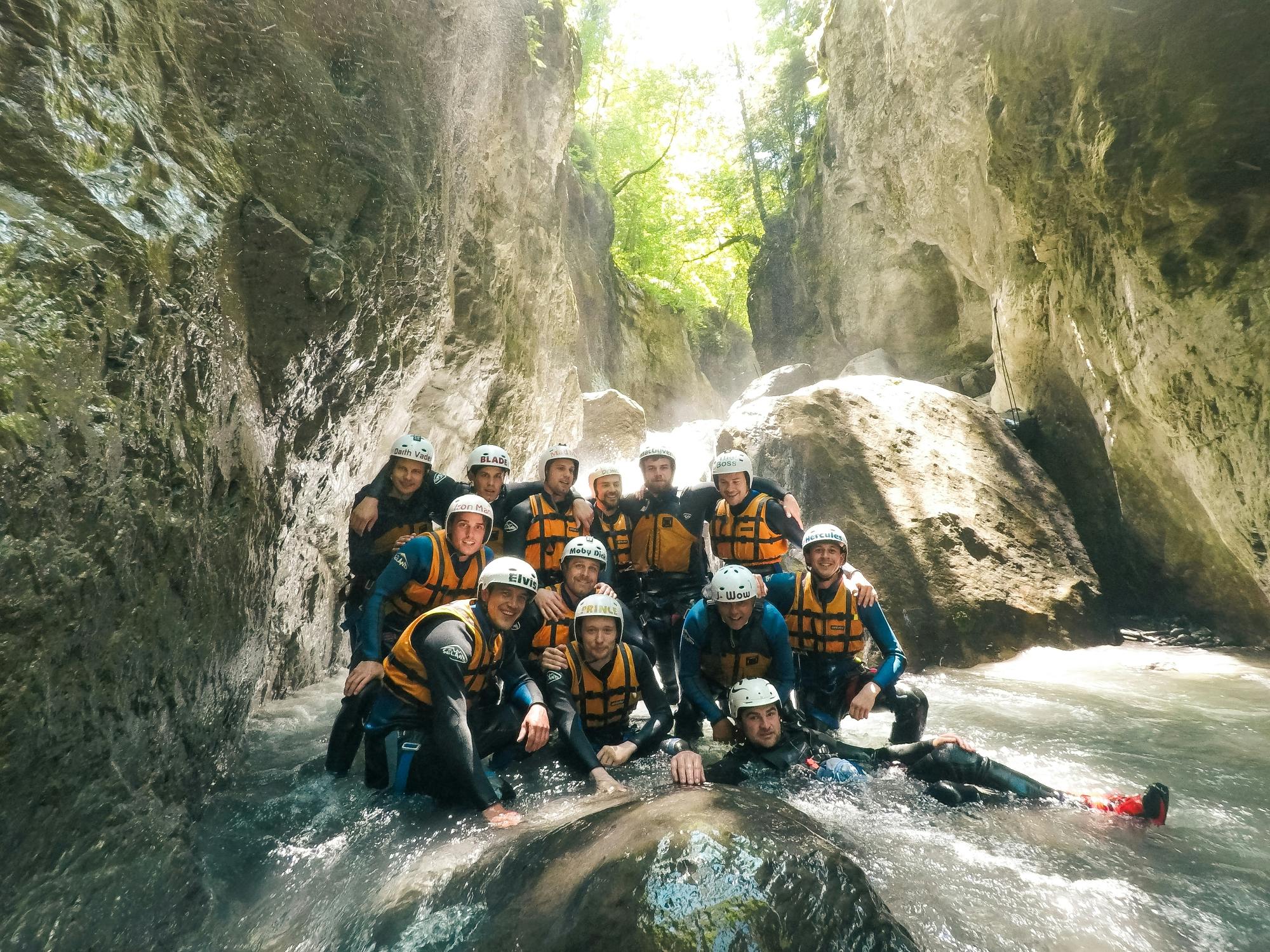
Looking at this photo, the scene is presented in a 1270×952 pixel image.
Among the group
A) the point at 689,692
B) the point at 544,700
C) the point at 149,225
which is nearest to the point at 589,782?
the point at 544,700

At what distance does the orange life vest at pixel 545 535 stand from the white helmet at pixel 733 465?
126 centimetres

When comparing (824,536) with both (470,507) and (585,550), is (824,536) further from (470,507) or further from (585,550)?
(470,507)

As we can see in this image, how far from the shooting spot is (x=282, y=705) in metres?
6.24

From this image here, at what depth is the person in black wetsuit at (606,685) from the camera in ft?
15.0

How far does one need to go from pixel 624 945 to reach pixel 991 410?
914cm

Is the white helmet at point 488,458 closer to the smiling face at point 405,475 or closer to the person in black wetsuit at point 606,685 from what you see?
the smiling face at point 405,475

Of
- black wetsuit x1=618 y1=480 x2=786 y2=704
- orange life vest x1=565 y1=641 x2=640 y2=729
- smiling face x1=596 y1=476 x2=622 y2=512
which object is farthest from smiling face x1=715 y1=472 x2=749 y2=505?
orange life vest x1=565 y1=641 x2=640 y2=729

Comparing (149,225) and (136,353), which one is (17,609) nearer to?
(136,353)

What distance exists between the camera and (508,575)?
13.7 feet

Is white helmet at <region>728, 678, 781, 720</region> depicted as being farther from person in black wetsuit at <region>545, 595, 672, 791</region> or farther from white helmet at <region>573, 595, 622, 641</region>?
white helmet at <region>573, 595, 622, 641</region>

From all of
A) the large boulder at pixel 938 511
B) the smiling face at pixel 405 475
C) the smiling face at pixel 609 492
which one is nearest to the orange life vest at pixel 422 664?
the smiling face at pixel 405 475

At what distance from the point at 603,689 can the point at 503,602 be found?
971 mm

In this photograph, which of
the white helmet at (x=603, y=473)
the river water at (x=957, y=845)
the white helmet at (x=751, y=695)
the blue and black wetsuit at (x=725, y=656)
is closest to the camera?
the river water at (x=957, y=845)

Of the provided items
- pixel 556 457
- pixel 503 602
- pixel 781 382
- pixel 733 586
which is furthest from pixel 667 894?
pixel 781 382
